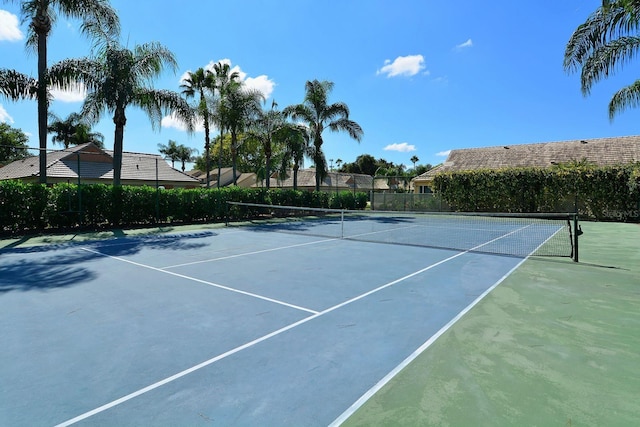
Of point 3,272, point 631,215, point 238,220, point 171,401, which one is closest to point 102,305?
point 171,401

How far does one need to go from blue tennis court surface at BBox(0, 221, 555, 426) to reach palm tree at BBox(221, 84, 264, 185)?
55.6 ft

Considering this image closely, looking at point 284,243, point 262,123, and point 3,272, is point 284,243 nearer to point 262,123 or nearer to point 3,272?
point 3,272

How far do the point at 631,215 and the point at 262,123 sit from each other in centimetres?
2467

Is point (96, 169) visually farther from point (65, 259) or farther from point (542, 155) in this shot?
point (542, 155)

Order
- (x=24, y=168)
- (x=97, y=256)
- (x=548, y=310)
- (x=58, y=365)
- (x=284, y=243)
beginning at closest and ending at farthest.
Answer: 1. (x=58, y=365)
2. (x=548, y=310)
3. (x=97, y=256)
4. (x=284, y=243)
5. (x=24, y=168)

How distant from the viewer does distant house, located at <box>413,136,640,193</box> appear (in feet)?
88.3

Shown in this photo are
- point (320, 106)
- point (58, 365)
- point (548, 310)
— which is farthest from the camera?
point (320, 106)

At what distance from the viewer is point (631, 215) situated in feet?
70.9

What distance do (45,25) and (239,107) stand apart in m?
11.2

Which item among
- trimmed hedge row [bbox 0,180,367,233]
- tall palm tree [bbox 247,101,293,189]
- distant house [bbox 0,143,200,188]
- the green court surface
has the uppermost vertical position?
tall palm tree [bbox 247,101,293,189]

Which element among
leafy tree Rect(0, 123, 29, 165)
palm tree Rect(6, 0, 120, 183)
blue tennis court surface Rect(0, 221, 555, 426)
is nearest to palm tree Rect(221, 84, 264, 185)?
palm tree Rect(6, 0, 120, 183)

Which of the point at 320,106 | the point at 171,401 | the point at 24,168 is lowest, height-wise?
the point at 171,401

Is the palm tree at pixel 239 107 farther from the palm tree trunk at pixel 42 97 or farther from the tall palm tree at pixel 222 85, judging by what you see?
the palm tree trunk at pixel 42 97

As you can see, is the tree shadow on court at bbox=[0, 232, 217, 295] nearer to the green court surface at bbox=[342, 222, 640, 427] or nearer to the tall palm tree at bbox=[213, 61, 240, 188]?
the green court surface at bbox=[342, 222, 640, 427]
